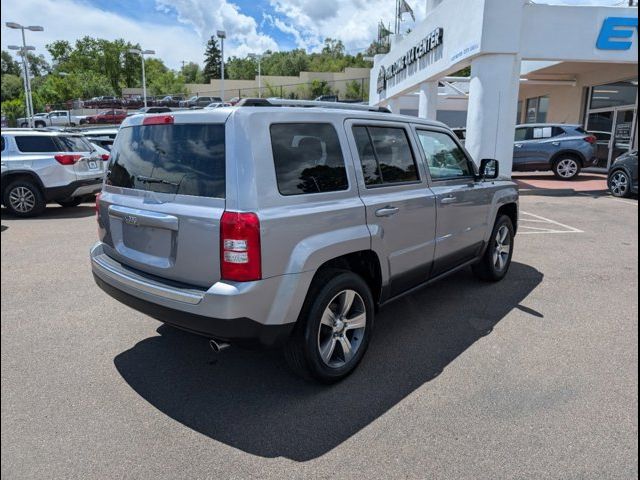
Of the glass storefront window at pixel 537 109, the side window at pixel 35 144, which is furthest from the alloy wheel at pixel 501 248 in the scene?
the glass storefront window at pixel 537 109

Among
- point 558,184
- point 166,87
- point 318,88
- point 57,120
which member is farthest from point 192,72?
point 558,184

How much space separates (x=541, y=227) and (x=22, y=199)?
33.1ft

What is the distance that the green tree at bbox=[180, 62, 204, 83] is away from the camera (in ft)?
331

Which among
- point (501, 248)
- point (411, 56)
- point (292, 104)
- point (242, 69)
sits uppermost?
point (242, 69)

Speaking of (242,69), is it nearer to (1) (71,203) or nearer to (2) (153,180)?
(1) (71,203)

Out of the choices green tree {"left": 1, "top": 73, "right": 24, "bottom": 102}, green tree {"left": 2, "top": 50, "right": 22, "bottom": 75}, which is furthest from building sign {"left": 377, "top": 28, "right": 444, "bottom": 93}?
green tree {"left": 2, "top": 50, "right": 22, "bottom": 75}

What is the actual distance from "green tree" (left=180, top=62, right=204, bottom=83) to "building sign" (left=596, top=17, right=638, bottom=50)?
96.7 m

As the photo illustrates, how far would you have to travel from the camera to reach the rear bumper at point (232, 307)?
2709mm

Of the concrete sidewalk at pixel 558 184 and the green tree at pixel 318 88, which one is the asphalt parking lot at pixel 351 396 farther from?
the green tree at pixel 318 88

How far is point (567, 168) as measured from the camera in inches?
629

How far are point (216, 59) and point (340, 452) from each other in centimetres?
10466

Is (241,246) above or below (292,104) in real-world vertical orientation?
below

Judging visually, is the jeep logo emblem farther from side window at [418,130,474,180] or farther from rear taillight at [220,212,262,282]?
side window at [418,130,474,180]

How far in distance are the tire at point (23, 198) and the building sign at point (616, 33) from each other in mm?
13975
